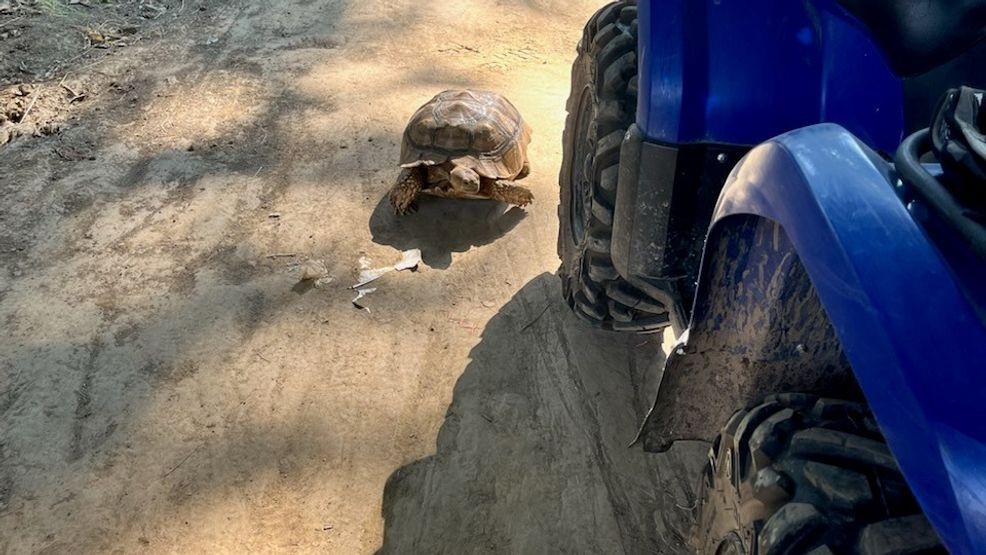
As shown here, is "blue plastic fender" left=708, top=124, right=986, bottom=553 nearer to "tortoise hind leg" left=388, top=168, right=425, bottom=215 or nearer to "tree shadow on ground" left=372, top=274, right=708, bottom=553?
"tree shadow on ground" left=372, top=274, right=708, bottom=553

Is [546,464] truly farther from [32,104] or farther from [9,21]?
[9,21]

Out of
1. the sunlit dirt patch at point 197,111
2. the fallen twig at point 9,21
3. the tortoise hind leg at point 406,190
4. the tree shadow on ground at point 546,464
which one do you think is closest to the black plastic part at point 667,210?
the tree shadow on ground at point 546,464

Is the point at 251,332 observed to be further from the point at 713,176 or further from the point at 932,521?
the point at 932,521

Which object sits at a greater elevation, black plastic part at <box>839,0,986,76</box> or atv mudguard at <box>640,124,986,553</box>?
black plastic part at <box>839,0,986,76</box>

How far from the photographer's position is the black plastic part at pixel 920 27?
1.27 metres

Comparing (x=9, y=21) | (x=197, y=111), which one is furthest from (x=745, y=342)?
(x=9, y=21)

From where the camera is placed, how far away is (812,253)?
3.35ft

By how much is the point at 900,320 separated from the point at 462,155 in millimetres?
3142

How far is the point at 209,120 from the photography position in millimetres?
4523

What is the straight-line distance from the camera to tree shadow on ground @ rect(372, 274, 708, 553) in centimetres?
238

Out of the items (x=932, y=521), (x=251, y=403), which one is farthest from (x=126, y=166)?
(x=932, y=521)

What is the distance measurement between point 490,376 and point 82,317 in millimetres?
1808

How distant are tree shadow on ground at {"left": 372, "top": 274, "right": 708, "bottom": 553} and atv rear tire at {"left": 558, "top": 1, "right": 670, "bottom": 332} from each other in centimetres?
36

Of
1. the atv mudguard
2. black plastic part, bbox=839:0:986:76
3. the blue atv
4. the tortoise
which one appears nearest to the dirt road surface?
the tortoise
